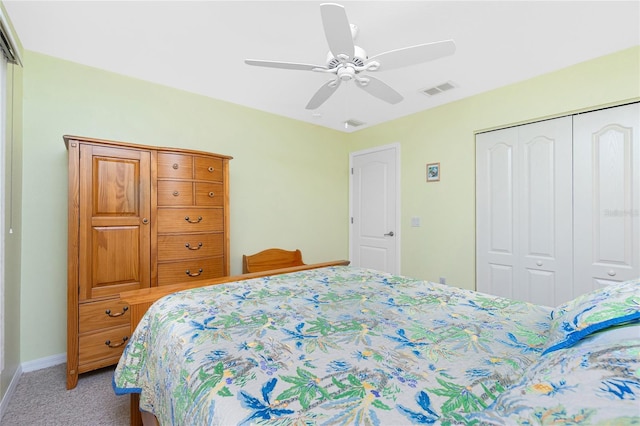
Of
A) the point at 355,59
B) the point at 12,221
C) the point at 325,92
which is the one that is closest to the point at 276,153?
the point at 325,92

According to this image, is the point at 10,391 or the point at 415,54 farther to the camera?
the point at 10,391

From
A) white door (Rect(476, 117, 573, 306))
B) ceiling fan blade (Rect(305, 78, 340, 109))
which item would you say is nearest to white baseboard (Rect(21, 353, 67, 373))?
ceiling fan blade (Rect(305, 78, 340, 109))

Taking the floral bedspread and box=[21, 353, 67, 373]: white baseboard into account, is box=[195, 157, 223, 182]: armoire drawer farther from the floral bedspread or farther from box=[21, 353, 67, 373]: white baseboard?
box=[21, 353, 67, 373]: white baseboard

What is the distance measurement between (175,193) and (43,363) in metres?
1.69

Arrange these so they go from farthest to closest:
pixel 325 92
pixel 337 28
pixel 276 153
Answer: pixel 276 153
pixel 325 92
pixel 337 28

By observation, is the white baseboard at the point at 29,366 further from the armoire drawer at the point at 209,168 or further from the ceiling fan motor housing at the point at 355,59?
the ceiling fan motor housing at the point at 355,59

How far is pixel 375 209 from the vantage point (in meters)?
4.04

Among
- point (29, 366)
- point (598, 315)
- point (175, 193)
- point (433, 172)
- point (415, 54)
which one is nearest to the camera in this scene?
point (598, 315)

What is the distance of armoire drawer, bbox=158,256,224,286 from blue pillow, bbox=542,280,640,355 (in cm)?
242

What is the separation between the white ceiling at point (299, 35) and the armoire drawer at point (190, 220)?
4.10ft

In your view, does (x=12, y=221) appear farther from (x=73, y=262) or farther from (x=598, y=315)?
(x=598, y=315)

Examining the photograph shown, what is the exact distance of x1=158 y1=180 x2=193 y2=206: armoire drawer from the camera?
239 cm

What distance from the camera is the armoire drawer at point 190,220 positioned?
7.84 feet

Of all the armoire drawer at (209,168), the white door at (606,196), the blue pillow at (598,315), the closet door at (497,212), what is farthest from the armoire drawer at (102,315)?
the white door at (606,196)
